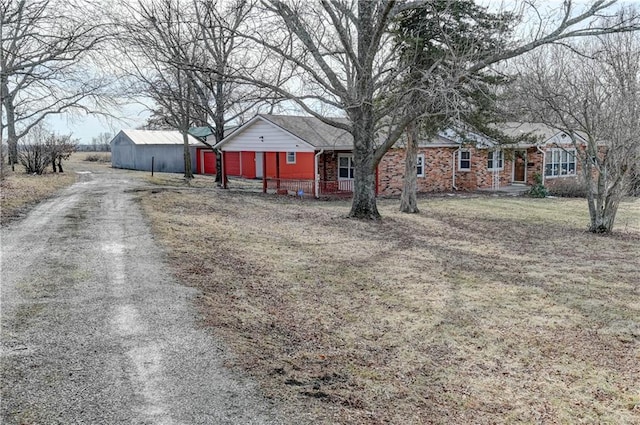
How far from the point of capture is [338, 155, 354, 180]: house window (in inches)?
1008

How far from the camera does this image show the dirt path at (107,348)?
13.1 ft

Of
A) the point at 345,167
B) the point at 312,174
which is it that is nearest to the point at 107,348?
the point at 345,167

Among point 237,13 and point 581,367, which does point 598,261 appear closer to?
point 581,367

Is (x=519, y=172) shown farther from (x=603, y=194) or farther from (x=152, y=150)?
(x=152, y=150)

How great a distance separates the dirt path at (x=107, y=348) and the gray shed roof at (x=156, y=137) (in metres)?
30.9

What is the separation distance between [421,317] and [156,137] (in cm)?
3742

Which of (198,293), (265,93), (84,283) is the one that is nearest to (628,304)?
(198,293)

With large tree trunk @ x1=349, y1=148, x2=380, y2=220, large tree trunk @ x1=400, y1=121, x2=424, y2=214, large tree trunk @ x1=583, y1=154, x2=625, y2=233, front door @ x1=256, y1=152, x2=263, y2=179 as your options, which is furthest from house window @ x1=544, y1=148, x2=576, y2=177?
large tree trunk @ x1=349, y1=148, x2=380, y2=220

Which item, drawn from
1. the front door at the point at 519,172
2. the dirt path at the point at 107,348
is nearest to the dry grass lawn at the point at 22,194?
the dirt path at the point at 107,348

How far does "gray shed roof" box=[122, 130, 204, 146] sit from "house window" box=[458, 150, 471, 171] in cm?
1914

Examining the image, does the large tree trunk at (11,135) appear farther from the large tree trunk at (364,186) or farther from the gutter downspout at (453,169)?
the gutter downspout at (453,169)

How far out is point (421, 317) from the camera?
23.6ft

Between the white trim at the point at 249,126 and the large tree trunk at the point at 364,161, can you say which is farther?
the white trim at the point at 249,126

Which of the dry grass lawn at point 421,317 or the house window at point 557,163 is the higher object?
the house window at point 557,163
